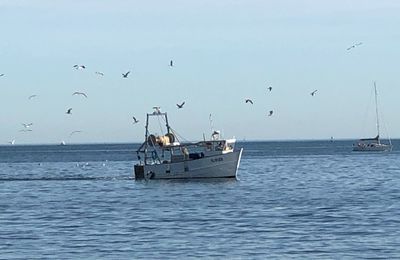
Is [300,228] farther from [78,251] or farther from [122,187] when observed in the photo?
[122,187]

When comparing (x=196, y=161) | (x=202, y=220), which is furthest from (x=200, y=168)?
(x=202, y=220)

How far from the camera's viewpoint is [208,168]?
3342 inches

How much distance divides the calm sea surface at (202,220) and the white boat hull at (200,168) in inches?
27.8

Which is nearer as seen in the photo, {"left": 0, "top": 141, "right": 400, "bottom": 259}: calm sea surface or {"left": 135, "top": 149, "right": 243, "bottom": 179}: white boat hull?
{"left": 0, "top": 141, "right": 400, "bottom": 259}: calm sea surface

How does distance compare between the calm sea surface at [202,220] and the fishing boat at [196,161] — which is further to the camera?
the fishing boat at [196,161]

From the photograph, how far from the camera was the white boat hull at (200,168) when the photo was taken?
8462 cm

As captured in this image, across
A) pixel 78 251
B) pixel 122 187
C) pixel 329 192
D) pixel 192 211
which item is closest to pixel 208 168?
pixel 122 187

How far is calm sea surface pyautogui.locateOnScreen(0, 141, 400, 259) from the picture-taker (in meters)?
41.7

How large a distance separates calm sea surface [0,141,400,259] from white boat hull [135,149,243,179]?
2.31 feet

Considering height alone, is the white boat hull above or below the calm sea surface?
above

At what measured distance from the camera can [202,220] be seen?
5328 cm

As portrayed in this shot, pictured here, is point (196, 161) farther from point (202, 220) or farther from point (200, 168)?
point (202, 220)

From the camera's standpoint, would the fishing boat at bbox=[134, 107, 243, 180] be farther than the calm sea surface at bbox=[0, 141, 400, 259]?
Yes

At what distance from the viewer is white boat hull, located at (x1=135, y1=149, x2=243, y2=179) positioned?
84.6 metres
